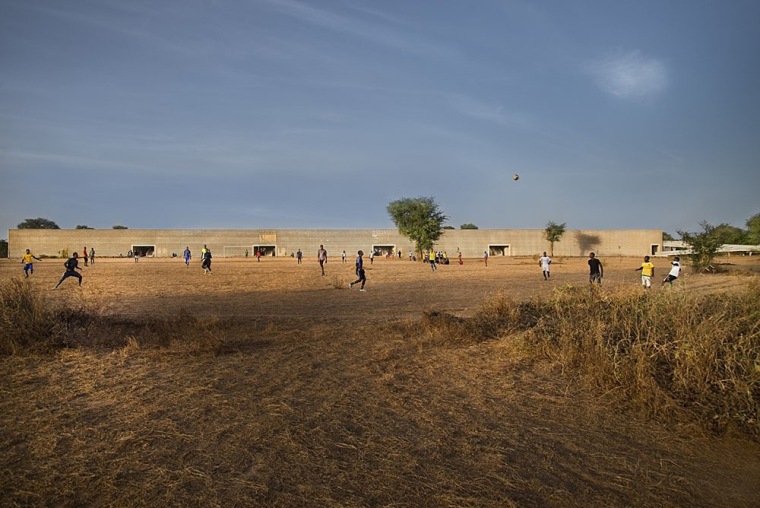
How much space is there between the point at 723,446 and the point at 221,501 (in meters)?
4.49

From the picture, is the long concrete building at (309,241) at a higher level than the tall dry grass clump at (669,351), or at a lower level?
higher

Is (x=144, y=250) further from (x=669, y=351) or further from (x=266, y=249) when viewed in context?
(x=669, y=351)

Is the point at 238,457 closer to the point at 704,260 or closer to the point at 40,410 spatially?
the point at 40,410

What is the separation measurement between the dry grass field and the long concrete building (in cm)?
7366

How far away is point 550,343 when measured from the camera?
7.30m

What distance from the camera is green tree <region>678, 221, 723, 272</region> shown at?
103ft

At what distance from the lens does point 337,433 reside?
454cm

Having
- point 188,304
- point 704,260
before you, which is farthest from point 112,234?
point 704,260

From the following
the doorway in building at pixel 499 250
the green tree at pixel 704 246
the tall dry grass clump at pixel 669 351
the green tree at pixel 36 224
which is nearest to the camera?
the tall dry grass clump at pixel 669 351

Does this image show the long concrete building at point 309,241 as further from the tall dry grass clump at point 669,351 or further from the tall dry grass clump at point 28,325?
the tall dry grass clump at point 669,351

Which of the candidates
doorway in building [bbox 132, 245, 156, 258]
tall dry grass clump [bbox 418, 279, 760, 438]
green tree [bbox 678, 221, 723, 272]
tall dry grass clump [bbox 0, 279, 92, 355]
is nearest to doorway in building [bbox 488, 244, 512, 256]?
green tree [bbox 678, 221, 723, 272]

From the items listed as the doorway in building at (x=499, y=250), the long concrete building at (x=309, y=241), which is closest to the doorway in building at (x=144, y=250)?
the long concrete building at (x=309, y=241)

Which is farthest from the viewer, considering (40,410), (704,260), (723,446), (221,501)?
(704,260)

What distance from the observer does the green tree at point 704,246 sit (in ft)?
103
